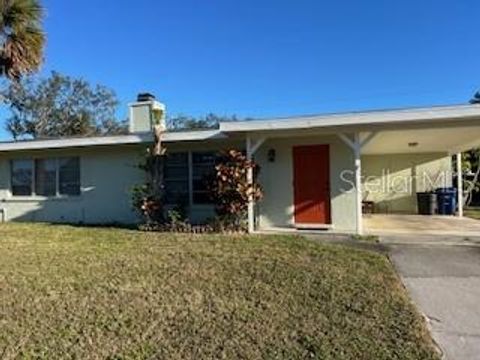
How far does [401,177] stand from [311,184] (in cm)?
689

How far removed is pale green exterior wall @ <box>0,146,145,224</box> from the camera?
572 inches

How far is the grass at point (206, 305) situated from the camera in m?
4.58

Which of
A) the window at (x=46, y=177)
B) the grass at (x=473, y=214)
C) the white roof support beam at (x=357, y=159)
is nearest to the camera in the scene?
the white roof support beam at (x=357, y=159)

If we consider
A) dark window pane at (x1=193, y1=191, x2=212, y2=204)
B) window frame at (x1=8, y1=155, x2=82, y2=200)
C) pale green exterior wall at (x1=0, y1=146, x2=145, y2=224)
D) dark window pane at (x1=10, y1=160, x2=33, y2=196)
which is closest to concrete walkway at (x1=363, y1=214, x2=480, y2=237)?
dark window pane at (x1=193, y1=191, x2=212, y2=204)

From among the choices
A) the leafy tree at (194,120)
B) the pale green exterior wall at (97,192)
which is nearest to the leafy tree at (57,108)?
the leafy tree at (194,120)

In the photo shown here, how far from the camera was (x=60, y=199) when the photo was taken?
50.5 feet

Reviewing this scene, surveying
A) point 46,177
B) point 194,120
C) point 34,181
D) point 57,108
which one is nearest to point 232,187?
point 46,177

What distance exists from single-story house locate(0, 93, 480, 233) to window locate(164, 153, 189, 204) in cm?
3

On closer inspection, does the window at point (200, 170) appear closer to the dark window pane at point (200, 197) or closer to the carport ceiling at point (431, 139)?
the dark window pane at point (200, 197)

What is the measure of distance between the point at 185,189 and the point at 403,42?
35.2ft

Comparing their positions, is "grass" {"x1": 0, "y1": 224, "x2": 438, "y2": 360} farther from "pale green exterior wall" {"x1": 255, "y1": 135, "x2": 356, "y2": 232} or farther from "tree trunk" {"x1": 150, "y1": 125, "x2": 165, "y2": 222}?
"tree trunk" {"x1": 150, "y1": 125, "x2": 165, "y2": 222}

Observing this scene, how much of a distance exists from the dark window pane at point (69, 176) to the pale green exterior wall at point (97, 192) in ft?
0.58

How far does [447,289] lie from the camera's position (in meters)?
6.62

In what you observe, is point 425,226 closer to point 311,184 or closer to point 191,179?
point 311,184
